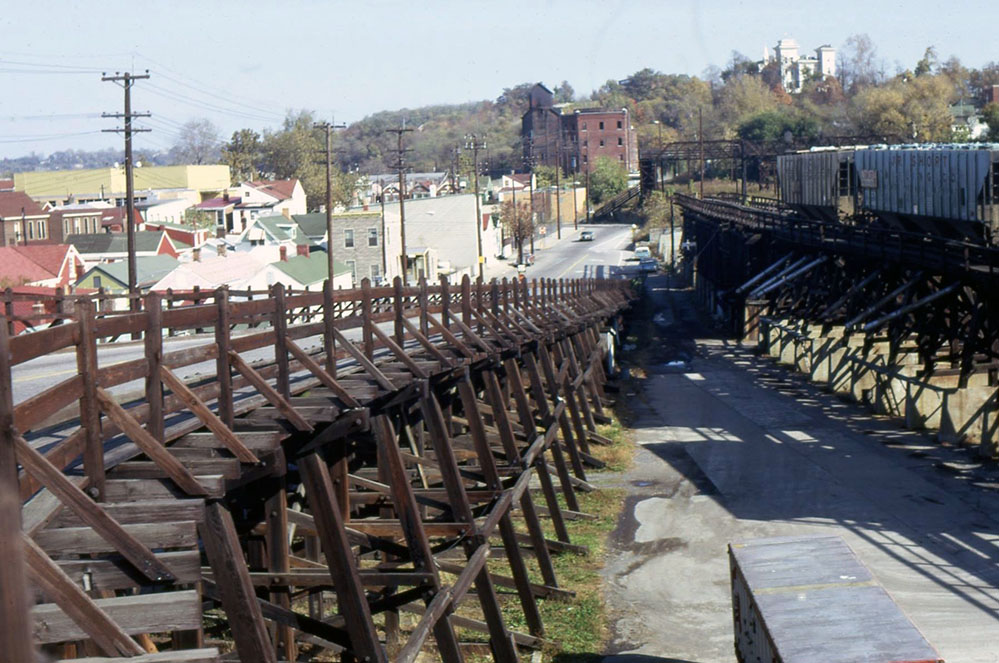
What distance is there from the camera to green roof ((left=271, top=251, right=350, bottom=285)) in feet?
169

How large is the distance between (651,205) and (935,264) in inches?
3335

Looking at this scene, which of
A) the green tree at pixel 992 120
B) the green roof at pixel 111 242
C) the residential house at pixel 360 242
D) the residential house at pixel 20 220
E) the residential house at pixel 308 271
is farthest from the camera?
the green tree at pixel 992 120

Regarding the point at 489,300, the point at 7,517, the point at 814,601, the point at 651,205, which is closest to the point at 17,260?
the point at 489,300

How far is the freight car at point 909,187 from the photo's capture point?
28.1m

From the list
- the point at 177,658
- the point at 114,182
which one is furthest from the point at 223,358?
the point at 114,182

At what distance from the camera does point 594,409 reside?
2884cm

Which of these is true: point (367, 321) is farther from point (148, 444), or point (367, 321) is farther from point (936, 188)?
point (936, 188)

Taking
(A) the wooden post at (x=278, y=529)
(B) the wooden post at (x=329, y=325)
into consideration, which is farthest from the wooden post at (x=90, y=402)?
(B) the wooden post at (x=329, y=325)

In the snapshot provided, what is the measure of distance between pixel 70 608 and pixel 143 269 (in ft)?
157

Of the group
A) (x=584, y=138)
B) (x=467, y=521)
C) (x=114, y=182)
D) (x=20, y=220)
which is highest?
(x=584, y=138)

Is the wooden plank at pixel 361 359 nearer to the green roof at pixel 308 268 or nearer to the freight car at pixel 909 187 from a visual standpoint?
the freight car at pixel 909 187

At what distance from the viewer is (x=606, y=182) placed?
12850 centimetres

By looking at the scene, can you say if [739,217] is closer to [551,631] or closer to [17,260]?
[17,260]

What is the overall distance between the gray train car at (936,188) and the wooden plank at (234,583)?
982 inches
